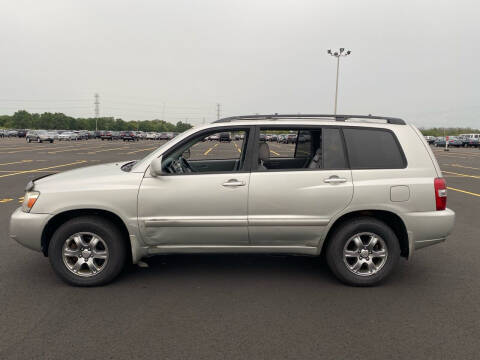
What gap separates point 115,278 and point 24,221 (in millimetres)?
1073

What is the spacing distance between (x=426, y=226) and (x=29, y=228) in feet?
13.2

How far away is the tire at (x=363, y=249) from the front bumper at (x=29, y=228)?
9.63 feet

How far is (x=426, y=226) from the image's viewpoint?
4.06 meters

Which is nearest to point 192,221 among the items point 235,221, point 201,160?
point 235,221

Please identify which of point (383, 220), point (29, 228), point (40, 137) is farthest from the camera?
point (40, 137)

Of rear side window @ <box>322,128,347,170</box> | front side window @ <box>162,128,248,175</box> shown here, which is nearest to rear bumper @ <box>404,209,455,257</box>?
rear side window @ <box>322,128,347,170</box>

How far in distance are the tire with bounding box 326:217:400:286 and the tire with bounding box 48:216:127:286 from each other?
2.20 meters

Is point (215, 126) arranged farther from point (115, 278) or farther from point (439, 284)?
point (439, 284)

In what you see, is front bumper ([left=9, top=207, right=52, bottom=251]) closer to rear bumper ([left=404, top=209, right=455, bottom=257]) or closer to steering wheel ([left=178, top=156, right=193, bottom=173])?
steering wheel ([left=178, top=156, right=193, bottom=173])

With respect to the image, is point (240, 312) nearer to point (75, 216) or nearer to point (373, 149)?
point (75, 216)

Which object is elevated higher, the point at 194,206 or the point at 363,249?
the point at 194,206

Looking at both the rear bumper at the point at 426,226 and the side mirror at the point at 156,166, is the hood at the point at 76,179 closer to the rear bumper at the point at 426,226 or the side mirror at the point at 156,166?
the side mirror at the point at 156,166

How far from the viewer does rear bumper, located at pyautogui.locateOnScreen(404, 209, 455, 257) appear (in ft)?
13.3

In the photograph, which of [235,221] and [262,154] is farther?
[262,154]
